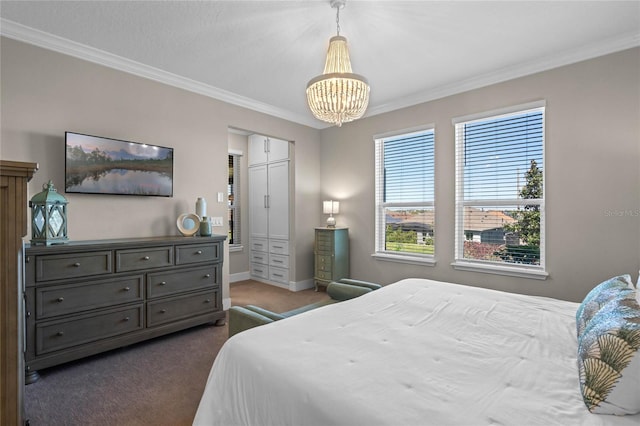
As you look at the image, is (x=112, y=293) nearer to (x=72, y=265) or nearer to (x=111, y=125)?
(x=72, y=265)

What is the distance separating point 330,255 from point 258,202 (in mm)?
1886

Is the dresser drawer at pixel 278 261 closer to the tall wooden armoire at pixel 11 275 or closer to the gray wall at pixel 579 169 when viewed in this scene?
the gray wall at pixel 579 169

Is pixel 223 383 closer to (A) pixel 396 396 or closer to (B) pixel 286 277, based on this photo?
(A) pixel 396 396

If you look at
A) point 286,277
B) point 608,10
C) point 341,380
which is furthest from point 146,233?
point 608,10

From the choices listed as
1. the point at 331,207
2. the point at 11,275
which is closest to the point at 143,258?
the point at 11,275

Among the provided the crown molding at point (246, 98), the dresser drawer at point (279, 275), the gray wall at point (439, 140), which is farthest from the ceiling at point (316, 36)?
the dresser drawer at point (279, 275)

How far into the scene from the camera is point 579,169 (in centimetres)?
304

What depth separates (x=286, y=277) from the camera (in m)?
5.26

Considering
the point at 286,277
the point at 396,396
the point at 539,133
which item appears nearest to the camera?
the point at 396,396

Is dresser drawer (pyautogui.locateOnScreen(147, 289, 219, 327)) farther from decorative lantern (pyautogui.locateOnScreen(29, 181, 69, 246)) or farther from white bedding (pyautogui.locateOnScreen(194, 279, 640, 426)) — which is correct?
white bedding (pyautogui.locateOnScreen(194, 279, 640, 426))

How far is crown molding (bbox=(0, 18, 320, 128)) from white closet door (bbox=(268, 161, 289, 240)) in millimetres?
993

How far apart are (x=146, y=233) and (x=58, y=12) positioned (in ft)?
6.64

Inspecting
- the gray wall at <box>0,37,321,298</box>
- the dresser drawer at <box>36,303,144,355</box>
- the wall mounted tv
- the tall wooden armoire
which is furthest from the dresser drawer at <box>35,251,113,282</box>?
the tall wooden armoire

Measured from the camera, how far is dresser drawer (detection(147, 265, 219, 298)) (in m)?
2.99
